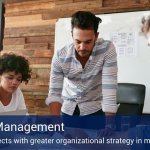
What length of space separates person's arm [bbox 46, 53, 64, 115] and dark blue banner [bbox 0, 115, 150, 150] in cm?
12

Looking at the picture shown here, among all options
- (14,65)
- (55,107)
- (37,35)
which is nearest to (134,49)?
(37,35)

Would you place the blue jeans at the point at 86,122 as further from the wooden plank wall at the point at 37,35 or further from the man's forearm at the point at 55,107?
the wooden plank wall at the point at 37,35

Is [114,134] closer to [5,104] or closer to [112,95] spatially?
[112,95]

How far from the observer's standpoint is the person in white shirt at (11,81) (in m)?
1.44

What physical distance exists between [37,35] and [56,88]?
2085 millimetres

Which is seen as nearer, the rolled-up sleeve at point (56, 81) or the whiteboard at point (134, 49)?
the rolled-up sleeve at point (56, 81)

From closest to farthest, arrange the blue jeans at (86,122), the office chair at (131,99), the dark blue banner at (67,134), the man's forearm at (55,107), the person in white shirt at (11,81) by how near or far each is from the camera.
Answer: the dark blue banner at (67,134) < the blue jeans at (86,122) < the man's forearm at (55,107) < the person in white shirt at (11,81) < the office chair at (131,99)

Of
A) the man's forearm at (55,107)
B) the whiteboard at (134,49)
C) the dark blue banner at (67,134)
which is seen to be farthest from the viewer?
the whiteboard at (134,49)

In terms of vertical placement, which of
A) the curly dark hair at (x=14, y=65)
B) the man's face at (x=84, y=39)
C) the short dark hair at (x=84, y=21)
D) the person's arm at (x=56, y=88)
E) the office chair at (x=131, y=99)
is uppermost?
the short dark hair at (x=84, y=21)

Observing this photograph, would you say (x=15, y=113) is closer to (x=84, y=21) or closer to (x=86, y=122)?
(x=86, y=122)

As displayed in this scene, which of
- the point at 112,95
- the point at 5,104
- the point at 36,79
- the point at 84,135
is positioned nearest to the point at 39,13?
the point at 36,79

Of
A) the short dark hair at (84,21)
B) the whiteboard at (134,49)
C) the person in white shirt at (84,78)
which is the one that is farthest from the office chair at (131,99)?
the short dark hair at (84,21)

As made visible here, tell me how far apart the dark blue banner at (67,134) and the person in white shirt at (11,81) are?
0.28 meters

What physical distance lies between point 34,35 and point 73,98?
6.82 feet
